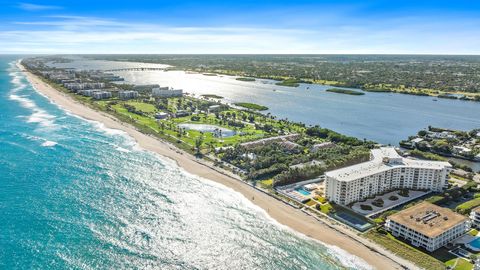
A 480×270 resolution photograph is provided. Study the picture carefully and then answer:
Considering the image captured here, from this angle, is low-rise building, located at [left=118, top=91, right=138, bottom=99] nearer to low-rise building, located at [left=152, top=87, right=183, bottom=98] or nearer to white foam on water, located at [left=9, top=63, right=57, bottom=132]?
low-rise building, located at [left=152, top=87, right=183, bottom=98]

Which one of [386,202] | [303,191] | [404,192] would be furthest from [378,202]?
[303,191]

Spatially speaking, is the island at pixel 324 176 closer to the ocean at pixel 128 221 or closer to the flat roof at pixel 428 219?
the flat roof at pixel 428 219

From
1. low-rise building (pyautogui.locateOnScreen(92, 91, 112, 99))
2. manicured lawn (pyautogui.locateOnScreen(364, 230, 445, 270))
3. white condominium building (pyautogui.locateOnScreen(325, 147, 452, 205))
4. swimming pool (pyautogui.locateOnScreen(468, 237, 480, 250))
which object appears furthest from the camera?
low-rise building (pyautogui.locateOnScreen(92, 91, 112, 99))

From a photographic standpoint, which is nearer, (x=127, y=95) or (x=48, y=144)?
(x=48, y=144)

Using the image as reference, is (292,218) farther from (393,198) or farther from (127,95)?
(127,95)

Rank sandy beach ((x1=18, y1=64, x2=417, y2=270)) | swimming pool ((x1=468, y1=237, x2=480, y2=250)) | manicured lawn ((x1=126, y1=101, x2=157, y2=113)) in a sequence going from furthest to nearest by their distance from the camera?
manicured lawn ((x1=126, y1=101, x2=157, y2=113)), swimming pool ((x1=468, y1=237, x2=480, y2=250)), sandy beach ((x1=18, y1=64, x2=417, y2=270))

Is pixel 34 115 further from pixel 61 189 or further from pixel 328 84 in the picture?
pixel 328 84

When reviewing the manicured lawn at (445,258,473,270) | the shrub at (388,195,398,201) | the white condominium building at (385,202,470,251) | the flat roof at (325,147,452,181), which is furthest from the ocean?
the shrub at (388,195,398,201)
